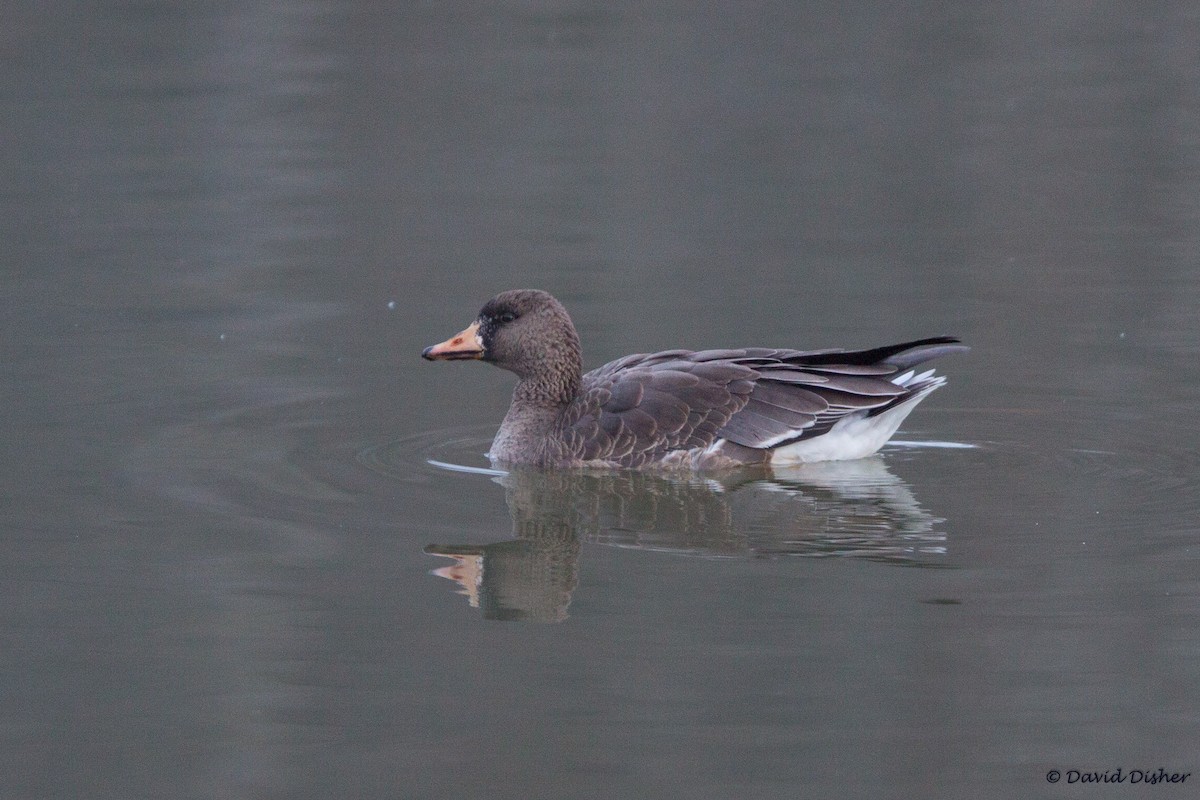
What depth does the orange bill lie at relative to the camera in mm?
9438

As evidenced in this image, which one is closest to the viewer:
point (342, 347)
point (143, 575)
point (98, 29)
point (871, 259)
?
point (143, 575)

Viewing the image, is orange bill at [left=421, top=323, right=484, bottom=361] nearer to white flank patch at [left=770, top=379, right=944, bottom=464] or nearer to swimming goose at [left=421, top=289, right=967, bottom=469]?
swimming goose at [left=421, top=289, right=967, bottom=469]

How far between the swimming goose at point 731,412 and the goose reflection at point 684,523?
111 millimetres

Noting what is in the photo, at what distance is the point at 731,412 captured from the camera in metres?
9.12

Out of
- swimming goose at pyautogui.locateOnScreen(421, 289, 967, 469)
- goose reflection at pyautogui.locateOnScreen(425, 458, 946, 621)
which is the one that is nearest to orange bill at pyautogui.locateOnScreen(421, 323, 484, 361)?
swimming goose at pyautogui.locateOnScreen(421, 289, 967, 469)

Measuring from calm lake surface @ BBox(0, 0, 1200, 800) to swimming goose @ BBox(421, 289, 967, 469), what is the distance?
185mm

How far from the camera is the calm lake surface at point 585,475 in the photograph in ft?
19.1

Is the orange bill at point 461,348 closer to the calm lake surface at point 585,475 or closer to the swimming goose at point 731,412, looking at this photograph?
the swimming goose at point 731,412

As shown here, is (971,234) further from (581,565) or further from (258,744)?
(258,744)

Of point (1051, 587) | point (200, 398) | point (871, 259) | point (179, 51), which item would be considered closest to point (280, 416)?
point (200, 398)

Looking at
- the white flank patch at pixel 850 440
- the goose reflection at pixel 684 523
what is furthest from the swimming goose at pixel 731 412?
the goose reflection at pixel 684 523

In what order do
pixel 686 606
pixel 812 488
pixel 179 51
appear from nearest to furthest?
pixel 686 606 → pixel 812 488 → pixel 179 51

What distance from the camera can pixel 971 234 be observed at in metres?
15.3

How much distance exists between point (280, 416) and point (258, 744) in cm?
454
